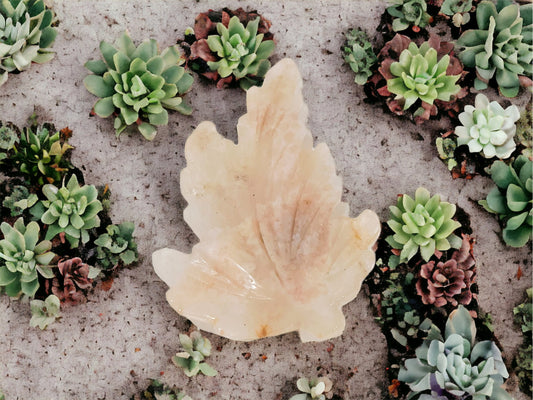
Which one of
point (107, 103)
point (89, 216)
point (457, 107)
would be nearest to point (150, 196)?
point (89, 216)

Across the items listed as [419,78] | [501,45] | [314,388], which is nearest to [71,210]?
[314,388]

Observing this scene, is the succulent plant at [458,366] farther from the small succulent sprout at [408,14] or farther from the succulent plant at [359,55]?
the small succulent sprout at [408,14]

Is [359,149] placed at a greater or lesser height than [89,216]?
greater

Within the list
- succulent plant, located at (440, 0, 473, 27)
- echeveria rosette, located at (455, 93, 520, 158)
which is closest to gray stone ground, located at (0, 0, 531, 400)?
echeveria rosette, located at (455, 93, 520, 158)

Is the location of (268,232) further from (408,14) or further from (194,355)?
(408,14)

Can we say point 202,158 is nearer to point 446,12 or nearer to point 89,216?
point 89,216

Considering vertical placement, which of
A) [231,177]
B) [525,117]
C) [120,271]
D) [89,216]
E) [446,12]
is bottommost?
Answer: [120,271]
